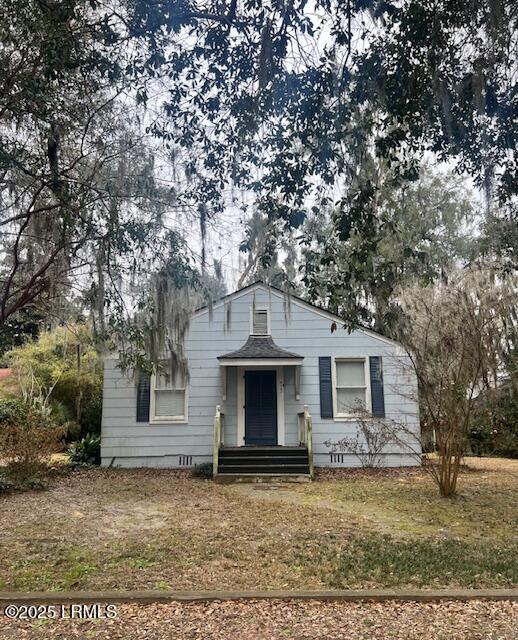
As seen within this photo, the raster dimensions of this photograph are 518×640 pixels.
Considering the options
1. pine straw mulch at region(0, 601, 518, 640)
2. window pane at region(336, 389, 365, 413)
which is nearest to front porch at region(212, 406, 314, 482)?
window pane at region(336, 389, 365, 413)

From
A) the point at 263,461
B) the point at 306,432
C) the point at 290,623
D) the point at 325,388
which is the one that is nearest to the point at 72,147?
the point at 290,623

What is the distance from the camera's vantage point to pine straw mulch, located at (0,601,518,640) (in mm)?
3215

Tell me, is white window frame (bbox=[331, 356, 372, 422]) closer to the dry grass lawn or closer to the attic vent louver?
the attic vent louver

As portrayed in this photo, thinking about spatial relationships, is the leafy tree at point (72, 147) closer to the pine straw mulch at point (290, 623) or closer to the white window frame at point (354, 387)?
the pine straw mulch at point (290, 623)

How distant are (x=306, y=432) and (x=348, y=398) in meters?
1.51

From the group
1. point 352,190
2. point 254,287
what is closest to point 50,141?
point 352,190

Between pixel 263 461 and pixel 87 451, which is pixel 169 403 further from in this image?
pixel 263 461

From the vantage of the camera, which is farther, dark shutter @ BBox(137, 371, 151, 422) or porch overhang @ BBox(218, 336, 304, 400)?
dark shutter @ BBox(137, 371, 151, 422)

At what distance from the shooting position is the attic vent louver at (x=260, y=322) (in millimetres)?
11805

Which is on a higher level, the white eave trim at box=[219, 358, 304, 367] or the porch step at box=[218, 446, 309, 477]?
the white eave trim at box=[219, 358, 304, 367]

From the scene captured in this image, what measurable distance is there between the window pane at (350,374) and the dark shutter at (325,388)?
9.1 inches

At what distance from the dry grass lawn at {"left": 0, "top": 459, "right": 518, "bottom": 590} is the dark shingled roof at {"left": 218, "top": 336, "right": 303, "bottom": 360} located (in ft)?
9.10

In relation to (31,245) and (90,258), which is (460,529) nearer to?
(90,258)

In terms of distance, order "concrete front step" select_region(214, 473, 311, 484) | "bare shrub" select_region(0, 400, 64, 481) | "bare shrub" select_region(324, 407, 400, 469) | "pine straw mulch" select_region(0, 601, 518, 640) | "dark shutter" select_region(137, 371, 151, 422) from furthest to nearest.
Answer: "dark shutter" select_region(137, 371, 151, 422), "bare shrub" select_region(324, 407, 400, 469), "concrete front step" select_region(214, 473, 311, 484), "bare shrub" select_region(0, 400, 64, 481), "pine straw mulch" select_region(0, 601, 518, 640)
